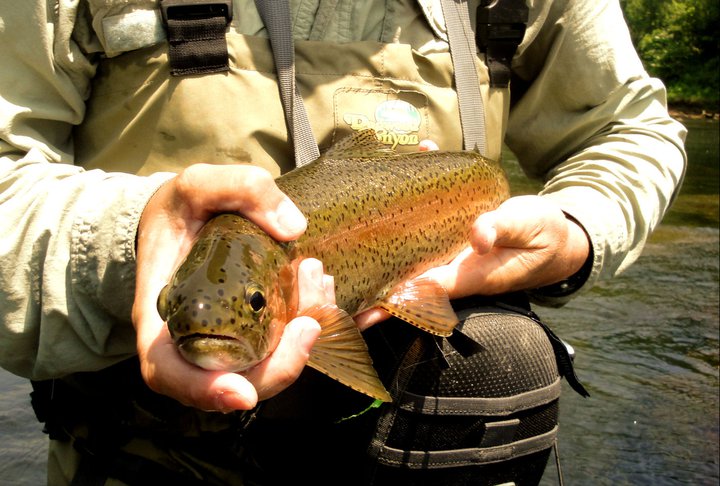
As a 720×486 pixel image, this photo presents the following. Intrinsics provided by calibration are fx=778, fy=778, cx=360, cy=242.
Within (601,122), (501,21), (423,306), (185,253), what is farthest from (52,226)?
(601,122)

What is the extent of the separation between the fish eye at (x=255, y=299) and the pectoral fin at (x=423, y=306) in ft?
1.94

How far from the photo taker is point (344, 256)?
86.8 inches

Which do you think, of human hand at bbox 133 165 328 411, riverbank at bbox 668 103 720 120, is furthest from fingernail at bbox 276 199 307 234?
riverbank at bbox 668 103 720 120

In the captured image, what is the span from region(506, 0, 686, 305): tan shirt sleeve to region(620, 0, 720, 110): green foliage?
3782cm

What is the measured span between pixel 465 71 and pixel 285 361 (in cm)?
142

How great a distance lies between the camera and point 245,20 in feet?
7.89

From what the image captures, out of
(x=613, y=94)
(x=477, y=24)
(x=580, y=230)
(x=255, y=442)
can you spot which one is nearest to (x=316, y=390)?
→ (x=255, y=442)

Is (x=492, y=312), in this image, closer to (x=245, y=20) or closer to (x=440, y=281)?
(x=440, y=281)

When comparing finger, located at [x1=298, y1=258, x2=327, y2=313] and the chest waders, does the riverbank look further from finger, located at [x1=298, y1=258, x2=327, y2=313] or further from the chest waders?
finger, located at [x1=298, y1=258, x2=327, y2=313]

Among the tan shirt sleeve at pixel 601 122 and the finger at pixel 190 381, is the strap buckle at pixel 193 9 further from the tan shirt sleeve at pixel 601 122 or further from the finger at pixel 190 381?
the tan shirt sleeve at pixel 601 122

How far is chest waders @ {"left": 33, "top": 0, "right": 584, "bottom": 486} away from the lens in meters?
2.15

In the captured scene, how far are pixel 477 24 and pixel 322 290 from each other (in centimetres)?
129

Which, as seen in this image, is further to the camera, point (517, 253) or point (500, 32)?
point (500, 32)

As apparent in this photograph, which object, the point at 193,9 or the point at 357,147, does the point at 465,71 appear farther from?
the point at 193,9
